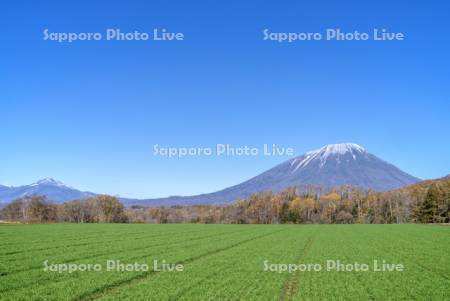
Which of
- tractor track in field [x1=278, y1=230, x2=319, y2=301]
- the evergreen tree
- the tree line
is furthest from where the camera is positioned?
the tree line

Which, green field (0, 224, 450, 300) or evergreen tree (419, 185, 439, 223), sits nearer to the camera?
green field (0, 224, 450, 300)

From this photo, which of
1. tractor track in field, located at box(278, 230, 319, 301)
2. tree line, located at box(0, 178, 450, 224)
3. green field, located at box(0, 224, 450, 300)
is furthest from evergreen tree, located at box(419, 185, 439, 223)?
tractor track in field, located at box(278, 230, 319, 301)

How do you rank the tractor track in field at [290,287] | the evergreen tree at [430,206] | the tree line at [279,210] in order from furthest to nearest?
the tree line at [279,210] < the evergreen tree at [430,206] < the tractor track in field at [290,287]

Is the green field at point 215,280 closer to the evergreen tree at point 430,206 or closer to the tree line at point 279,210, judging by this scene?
the evergreen tree at point 430,206

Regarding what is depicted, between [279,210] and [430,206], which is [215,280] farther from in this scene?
[279,210]

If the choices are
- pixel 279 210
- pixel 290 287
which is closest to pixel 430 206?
pixel 279 210

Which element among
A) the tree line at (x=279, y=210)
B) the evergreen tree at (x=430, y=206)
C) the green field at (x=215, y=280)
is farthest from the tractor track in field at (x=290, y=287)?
the tree line at (x=279, y=210)

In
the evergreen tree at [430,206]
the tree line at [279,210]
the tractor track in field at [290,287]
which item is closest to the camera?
the tractor track in field at [290,287]

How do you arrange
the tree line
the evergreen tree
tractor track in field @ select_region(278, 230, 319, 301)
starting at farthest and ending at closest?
the tree line
the evergreen tree
tractor track in field @ select_region(278, 230, 319, 301)

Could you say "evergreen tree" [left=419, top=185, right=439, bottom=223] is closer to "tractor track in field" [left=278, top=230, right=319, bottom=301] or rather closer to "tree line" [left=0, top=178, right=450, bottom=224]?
"tree line" [left=0, top=178, right=450, bottom=224]
